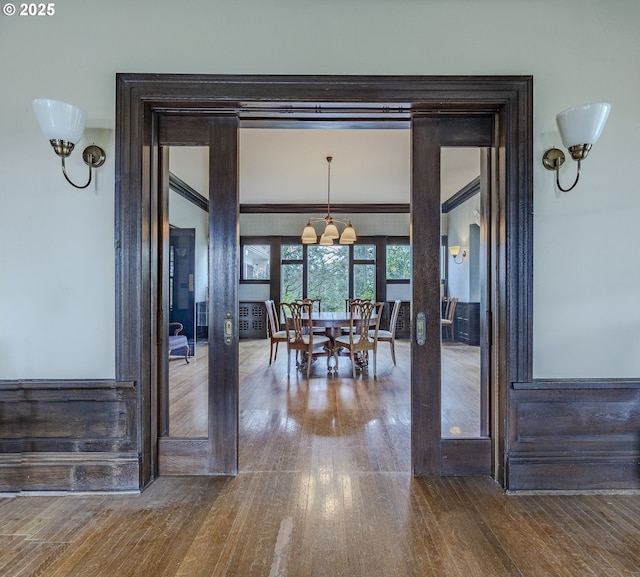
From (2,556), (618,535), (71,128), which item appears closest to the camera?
(2,556)

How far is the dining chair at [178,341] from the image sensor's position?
2.51 meters

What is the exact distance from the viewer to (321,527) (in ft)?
5.90

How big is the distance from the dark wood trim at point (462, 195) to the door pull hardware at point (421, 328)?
2.38 ft

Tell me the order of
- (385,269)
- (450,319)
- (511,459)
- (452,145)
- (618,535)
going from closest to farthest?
(618,535)
(511,459)
(452,145)
(450,319)
(385,269)

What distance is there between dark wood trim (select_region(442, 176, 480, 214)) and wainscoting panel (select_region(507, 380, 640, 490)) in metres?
1.26

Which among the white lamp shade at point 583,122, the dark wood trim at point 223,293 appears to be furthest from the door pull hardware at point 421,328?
the white lamp shade at point 583,122

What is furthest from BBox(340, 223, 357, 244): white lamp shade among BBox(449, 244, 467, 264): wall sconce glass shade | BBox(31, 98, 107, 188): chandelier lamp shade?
BBox(31, 98, 107, 188): chandelier lamp shade

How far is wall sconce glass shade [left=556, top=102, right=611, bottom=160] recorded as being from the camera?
1913 millimetres

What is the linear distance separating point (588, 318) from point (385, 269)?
6.47 metres

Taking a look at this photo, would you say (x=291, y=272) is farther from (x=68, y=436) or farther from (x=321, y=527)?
(x=321, y=527)

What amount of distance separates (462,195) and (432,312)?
1220 millimetres

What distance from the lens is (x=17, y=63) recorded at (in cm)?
217

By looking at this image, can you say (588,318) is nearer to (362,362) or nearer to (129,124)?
(129,124)

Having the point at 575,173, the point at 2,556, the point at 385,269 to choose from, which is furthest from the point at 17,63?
the point at 385,269
